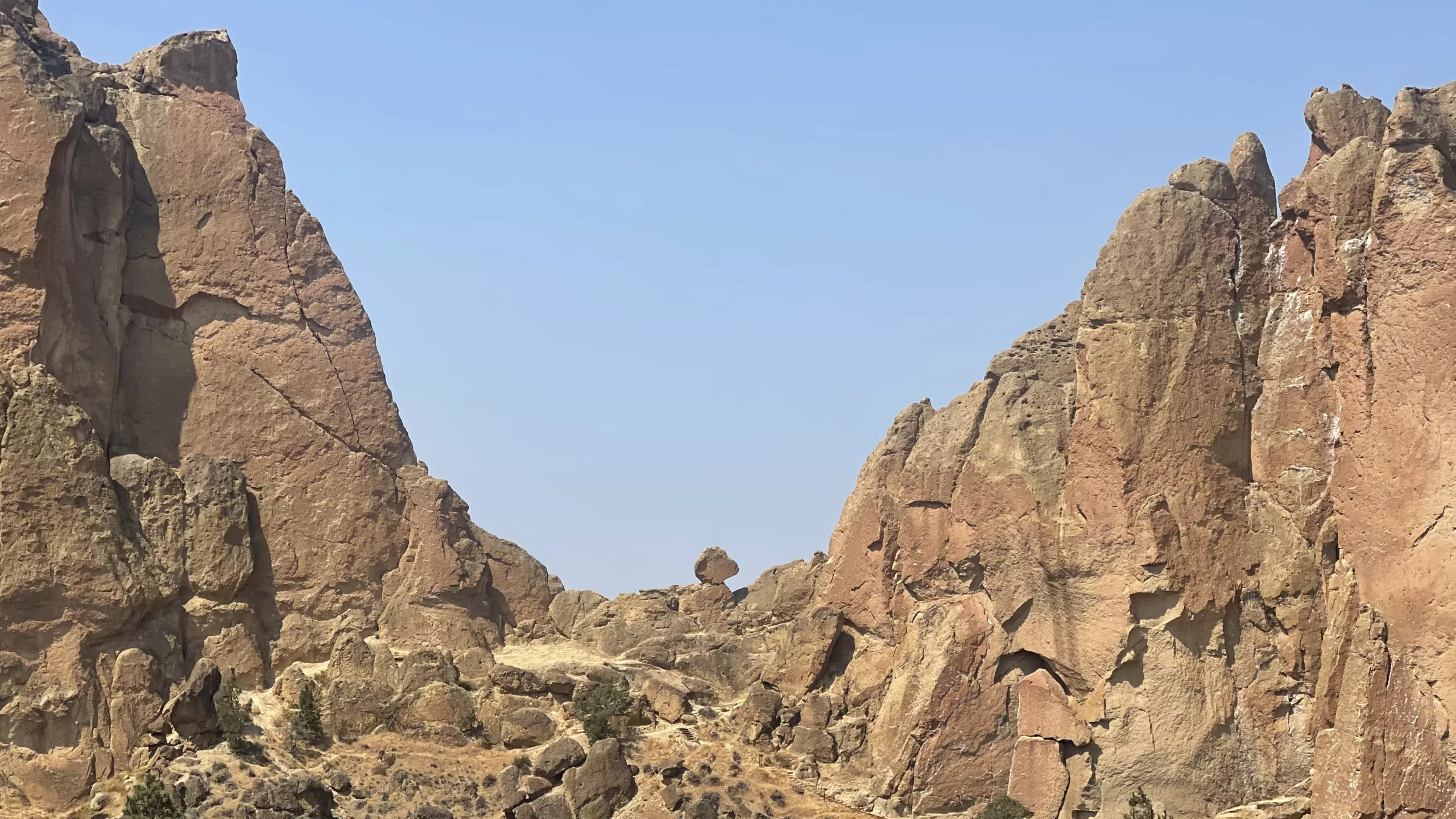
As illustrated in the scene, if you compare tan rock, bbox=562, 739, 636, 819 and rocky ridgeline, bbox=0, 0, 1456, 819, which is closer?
rocky ridgeline, bbox=0, 0, 1456, 819

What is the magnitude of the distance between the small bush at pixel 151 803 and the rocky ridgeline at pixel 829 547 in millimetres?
1042

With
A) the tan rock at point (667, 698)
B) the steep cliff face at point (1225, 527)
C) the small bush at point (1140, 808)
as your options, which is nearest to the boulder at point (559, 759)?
the tan rock at point (667, 698)

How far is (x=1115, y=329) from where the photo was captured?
5934 cm

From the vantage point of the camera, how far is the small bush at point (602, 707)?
62125mm

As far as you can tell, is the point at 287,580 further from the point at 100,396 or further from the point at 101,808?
the point at 101,808

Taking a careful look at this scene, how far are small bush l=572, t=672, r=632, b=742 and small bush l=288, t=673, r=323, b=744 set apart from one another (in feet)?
24.4

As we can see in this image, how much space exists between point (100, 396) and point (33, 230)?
540cm

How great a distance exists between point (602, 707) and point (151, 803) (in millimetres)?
14106

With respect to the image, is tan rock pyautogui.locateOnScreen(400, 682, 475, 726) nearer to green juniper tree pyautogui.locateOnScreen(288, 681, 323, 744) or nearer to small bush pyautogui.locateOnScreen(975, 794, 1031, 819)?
green juniper tree pyautogui.locateOnScreen(288, 681, 323, 744)

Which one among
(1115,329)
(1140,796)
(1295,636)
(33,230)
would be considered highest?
(33,230)

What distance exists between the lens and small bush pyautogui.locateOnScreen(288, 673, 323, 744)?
6047 centimetres

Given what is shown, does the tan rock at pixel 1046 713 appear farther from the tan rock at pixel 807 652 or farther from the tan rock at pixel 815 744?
the tan rock at pixel 807 652

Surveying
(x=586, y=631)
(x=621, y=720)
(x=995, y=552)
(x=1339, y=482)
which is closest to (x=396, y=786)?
(x=621, y=720)

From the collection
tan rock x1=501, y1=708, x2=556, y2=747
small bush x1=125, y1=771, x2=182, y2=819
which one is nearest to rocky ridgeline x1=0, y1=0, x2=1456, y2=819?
tan rock x1=501, y1=708, x2=556, y2=747
